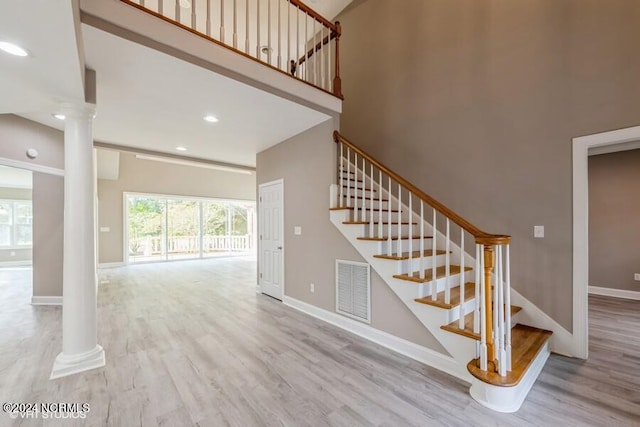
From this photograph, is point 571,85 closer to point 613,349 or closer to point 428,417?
point 613,349

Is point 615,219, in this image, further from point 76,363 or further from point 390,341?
point 76,363

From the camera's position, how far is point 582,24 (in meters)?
2.62

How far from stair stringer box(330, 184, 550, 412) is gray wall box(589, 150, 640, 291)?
297 centimetres

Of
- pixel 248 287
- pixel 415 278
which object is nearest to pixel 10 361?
pixel 248 287

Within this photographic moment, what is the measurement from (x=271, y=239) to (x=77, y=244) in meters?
2.70

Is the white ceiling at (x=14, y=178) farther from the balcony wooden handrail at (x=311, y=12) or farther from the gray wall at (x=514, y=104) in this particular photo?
the gray wall at (x=514, y=104)

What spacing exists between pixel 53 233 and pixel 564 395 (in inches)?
261

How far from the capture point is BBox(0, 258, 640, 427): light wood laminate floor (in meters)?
1.86

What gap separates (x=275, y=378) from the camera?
231 centimetres

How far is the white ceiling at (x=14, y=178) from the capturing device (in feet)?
21.7

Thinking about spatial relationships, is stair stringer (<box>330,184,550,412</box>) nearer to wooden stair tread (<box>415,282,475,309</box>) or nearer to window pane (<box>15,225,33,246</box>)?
wooden stair tread (<box>415,282,475,309</box>)

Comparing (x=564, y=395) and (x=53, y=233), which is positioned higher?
(x=53, y=233)

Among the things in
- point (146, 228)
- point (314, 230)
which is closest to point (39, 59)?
point (314, 230)

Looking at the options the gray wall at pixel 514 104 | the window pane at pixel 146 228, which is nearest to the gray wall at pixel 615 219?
the gray wall at pixel 514 104
